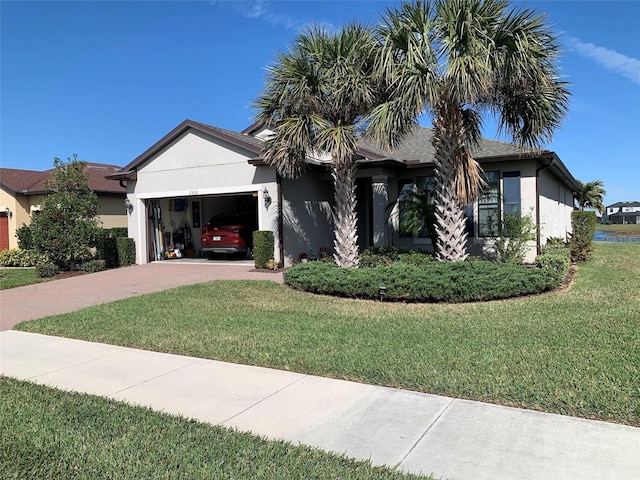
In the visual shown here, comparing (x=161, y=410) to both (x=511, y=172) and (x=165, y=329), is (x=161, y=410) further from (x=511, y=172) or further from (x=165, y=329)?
(x=511, y=172)

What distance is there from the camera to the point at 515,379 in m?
4.81

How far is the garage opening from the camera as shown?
17.6 m

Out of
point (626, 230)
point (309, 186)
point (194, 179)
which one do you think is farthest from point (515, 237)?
point (626, 230)

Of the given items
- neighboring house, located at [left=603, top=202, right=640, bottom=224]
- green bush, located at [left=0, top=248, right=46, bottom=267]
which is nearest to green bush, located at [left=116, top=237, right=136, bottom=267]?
green bush, located at [left=0, top=248, right=46, bottom=267]

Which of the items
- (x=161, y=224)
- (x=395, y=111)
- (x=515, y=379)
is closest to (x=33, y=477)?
(x=515, y=379)

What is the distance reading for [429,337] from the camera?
659 cm

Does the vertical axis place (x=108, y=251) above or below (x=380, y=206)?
below

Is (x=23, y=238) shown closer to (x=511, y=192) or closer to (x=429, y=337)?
(x=511, y=192)

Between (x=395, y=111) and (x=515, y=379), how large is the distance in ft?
22.8

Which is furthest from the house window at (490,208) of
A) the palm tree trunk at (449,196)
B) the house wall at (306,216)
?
the house wall at (306,216)

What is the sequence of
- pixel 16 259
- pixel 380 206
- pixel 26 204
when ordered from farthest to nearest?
1. pixel 26 204
2. pixel 16 259
3. pixel 380 206

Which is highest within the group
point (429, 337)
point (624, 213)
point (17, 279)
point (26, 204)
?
point (26, 204)

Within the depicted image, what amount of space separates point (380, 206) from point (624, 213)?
66335mm

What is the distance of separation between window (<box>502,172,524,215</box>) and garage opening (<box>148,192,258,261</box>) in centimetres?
818
